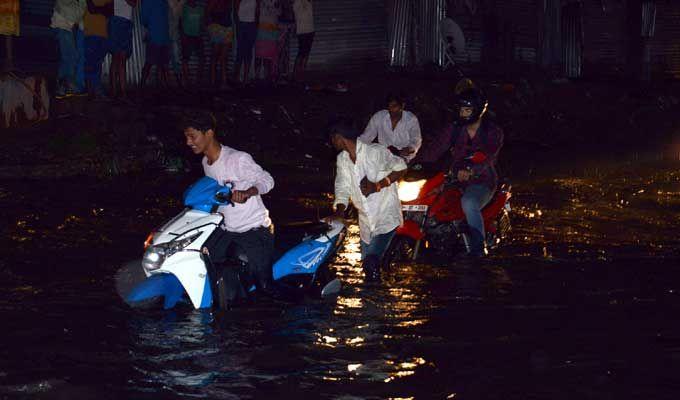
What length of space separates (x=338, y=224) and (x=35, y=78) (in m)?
8.97

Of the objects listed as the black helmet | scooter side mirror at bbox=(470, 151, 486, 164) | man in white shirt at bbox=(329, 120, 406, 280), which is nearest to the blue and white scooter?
man in white shirt at bbox=(329, 120, 406, 280)

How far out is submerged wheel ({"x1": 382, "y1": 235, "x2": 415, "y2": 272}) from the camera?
1050 cm

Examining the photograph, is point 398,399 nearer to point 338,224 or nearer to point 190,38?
point 338,224

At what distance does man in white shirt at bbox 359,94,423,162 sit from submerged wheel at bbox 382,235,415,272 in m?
1.61

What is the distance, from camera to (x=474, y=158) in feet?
37.4

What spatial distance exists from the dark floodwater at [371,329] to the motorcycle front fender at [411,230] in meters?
0.34

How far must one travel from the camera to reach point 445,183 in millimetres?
11430

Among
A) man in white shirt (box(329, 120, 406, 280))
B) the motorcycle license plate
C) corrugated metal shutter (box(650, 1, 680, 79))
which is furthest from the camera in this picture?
corrugated metal shutter (box(650, 1, 680, 79))

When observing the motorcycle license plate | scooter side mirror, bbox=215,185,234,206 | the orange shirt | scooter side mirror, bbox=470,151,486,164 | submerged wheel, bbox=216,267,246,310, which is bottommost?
submerged wheel, bbox=216,267,246,310

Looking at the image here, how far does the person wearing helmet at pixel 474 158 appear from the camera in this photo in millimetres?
11312

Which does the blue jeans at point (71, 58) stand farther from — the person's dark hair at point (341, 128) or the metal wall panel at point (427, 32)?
the metal wall panel at point (427, 32)

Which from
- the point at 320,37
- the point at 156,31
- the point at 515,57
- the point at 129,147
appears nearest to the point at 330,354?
the point at 129,147

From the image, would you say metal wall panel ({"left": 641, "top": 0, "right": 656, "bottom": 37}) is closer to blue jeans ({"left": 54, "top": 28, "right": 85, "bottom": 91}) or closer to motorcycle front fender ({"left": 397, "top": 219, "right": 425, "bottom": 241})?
blue jeans ({"left": 54, "top": 28, "right": 85, "bottom": 91})

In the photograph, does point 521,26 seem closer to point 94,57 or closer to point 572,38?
point 572,38
